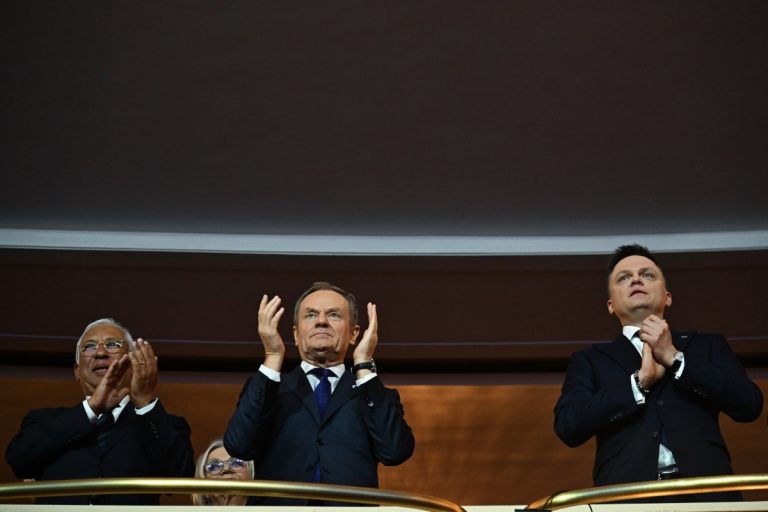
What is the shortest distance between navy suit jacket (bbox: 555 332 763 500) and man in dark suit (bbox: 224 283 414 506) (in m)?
0.56

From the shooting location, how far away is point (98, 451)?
3139 mm

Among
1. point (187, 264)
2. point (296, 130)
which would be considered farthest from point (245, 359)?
point (296, 130)

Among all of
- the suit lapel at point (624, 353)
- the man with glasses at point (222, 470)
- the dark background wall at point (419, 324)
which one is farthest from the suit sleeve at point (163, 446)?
the dark background wall at point (419, 324)

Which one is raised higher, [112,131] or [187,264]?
[112,131]

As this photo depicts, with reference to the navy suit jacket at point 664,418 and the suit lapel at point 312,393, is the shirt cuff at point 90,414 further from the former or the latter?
the navy suit jacket at point 664,418

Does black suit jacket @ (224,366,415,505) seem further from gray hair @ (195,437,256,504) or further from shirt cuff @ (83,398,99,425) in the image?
gray hair @ (195,437,256,504)

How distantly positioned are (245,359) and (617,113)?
112 inches

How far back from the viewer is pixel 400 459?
285 cm

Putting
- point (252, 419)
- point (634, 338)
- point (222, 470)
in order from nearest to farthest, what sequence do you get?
point (252, 419) < point (634, 338) < point (222, 470)

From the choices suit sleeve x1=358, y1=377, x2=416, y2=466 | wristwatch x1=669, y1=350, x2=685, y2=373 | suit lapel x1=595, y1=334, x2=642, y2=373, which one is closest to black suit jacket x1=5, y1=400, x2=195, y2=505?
suit sleeve x1=358, y1=377, x2=416, y2=466

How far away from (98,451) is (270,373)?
74 centimetres

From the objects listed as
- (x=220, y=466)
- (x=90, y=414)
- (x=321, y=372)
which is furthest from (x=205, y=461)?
(x=321, y=372)

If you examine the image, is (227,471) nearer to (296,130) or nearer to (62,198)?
(296,130)

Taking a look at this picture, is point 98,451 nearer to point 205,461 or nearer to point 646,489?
point 205,461
